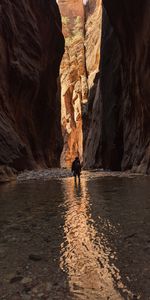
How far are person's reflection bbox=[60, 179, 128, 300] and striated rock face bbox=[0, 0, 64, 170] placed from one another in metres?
13.4

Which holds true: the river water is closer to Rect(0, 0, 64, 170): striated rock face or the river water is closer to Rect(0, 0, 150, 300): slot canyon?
Rect(0, 0, 150, 300): slot canyon

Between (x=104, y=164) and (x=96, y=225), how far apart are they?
3319 cm

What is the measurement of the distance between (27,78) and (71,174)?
9.81 metres

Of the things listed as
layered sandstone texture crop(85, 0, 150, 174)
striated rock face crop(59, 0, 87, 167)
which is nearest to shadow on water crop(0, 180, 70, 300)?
layered sandstone texture crop(85, 0, 150, 174)

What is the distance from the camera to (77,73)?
85562 mm

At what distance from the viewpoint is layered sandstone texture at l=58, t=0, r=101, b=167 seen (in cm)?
7938

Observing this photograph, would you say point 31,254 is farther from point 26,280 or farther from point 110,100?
point 110,100

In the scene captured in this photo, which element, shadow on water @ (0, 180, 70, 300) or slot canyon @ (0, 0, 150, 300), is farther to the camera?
slot canyon @ (0, 0, 150, 300)

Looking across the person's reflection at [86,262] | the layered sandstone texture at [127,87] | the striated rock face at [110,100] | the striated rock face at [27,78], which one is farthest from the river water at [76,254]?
the striated rock face at [110,100]

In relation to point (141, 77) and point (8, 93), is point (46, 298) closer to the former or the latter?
point (141, 77)

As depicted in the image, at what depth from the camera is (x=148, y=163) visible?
64.7 feet

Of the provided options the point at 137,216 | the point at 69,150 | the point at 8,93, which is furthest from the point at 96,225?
the point at 69,150

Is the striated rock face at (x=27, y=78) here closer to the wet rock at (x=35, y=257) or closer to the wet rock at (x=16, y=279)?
the wet rock at (x=35, y=257)

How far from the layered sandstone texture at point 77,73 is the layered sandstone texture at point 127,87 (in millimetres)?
37889
